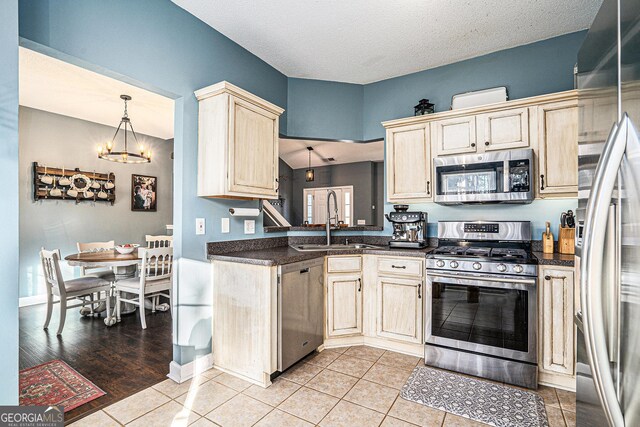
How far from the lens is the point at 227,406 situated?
200 cm

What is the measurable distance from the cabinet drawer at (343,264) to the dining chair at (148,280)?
79.2 inches

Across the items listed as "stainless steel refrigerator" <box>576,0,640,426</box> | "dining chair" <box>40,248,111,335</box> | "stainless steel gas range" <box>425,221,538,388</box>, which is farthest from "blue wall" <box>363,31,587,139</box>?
"dining chair" <box>40,248,111,335</box>

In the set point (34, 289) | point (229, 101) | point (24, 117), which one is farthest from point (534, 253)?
point (24, 117)

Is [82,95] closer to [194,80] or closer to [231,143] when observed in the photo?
[194,80]

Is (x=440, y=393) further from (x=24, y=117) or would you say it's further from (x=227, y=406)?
(x=24, y=117)

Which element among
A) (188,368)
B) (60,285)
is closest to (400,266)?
(188,368)

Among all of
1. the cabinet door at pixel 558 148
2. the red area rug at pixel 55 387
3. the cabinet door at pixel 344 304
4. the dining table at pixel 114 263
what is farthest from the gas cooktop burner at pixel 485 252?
the dining table at pixel 114 263

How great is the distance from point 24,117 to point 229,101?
3928 mm

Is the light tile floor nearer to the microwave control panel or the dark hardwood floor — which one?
the dark hardwood floor

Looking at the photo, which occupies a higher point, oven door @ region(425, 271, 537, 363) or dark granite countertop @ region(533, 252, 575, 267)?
dark granite countertop @ region(533, 252, 575, 267)

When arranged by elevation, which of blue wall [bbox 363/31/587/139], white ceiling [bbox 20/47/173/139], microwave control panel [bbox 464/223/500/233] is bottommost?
microwave control panel [bbox 464/223/500/233]

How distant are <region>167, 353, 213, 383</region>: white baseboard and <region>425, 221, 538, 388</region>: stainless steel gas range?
1785 mm

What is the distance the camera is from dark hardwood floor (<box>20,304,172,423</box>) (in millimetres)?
2221

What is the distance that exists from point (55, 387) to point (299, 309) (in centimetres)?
176
